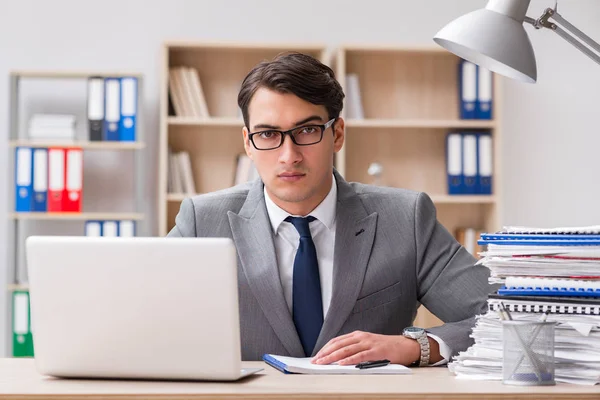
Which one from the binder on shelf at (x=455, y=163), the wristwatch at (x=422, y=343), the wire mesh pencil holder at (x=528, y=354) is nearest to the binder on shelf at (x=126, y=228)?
the binder on shelf at (x=455, y=163)

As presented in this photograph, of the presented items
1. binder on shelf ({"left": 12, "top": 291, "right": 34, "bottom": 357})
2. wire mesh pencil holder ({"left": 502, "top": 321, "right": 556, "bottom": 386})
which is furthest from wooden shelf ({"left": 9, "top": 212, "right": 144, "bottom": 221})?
wire mesh pencil holder ({"left": 502, "top": 321, "right": 556, "bottom": 386})

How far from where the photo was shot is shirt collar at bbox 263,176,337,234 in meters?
2.03

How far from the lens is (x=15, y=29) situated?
4.34 metres

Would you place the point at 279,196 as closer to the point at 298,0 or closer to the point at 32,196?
the point at 32,196

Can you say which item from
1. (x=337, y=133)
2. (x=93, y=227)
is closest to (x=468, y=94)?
(x=93, y=227)

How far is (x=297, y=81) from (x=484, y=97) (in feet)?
8.27

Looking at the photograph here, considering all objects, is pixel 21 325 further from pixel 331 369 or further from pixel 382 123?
pixel 331 369

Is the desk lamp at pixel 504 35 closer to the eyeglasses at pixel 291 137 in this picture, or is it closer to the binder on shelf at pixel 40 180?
the eyeglasses at pixel 291 137

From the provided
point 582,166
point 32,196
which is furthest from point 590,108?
point 32,196

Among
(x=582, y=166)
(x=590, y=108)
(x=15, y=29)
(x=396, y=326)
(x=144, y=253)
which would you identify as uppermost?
(x=15, y=29)

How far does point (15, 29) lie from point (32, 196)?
0.94 meters

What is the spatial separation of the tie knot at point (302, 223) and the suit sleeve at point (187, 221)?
23cm

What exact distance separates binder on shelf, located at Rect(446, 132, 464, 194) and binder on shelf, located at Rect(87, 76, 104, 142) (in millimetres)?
1699

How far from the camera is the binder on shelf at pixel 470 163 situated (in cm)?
425
